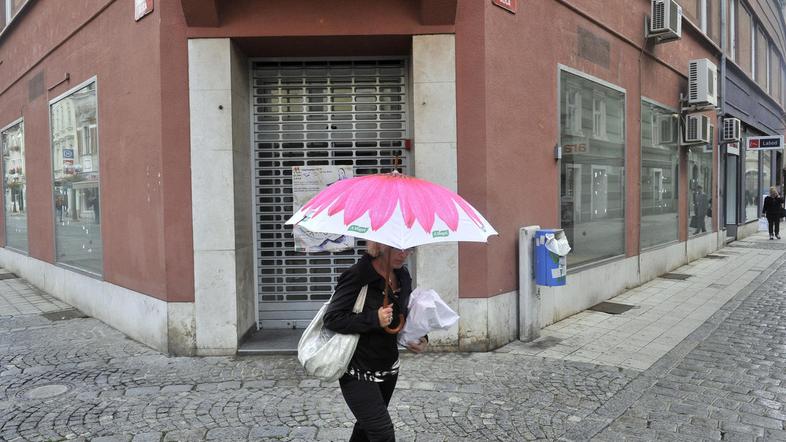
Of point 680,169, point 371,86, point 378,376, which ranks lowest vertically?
point 378,376

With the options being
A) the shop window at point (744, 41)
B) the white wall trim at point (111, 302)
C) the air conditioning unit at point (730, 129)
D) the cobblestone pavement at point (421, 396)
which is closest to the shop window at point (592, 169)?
the cobblestone pavement at point (421, 396)

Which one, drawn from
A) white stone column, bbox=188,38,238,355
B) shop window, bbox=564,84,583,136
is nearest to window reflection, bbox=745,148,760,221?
shop window, bbox=564,84,583,136

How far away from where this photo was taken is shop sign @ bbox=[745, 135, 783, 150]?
16.9 m

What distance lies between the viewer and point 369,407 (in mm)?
2814

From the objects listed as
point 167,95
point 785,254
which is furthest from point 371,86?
point 785,254

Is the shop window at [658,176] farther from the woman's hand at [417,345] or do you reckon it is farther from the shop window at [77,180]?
the shop window at [77,180]

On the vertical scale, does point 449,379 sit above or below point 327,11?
below

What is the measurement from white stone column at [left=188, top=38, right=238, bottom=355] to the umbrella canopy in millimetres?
3673

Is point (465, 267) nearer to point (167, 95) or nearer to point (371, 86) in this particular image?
point (371, 86)

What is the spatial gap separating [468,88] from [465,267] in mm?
2008

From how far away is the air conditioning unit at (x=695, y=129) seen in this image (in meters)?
12.3

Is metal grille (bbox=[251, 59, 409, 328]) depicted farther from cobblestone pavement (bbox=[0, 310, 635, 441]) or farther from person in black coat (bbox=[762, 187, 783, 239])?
person in black coat (bbox=[762, 187, 783, 239])

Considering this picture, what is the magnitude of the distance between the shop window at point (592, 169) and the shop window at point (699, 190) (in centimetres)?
493

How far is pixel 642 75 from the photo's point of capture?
33.4 ft
